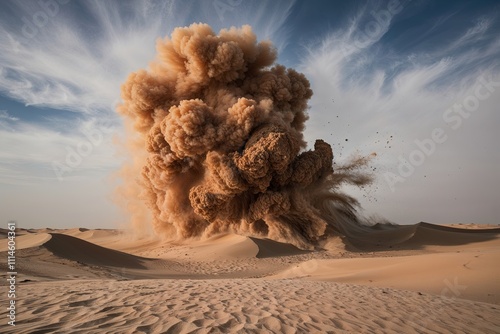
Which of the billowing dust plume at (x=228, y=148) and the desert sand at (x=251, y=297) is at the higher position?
the billowing dust plume at (x=228, y=148)

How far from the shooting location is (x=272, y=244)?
16.8 metres

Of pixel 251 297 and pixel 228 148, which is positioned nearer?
pixel 251 297

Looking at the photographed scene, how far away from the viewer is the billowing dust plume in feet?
56.1

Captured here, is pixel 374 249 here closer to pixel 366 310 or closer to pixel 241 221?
pixel 241 221

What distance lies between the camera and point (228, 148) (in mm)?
17938

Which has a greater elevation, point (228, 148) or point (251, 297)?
point (228, 148)

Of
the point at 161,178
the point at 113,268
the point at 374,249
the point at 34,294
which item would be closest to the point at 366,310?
the point at 34,294

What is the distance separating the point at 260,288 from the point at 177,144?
12.2 metres

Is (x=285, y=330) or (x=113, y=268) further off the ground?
(x=113, y=268)

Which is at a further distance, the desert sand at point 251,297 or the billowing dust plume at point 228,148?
the billowing dust plume at point 228,148

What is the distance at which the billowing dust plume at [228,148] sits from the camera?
1711cm

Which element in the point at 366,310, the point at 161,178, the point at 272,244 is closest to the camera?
the point at 366,310

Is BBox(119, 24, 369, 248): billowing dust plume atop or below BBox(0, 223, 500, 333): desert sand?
atop

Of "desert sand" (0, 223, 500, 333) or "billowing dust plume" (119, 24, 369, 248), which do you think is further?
"billowing dust plume" (119, 24, 369, 248)
